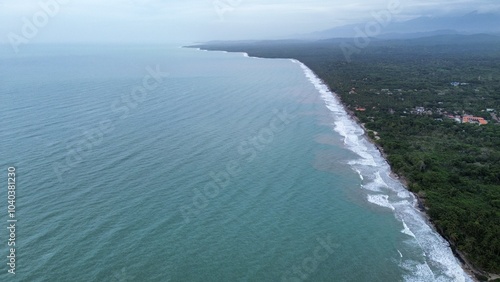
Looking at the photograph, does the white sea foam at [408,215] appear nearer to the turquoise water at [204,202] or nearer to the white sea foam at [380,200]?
the white sea foam at [380,200]

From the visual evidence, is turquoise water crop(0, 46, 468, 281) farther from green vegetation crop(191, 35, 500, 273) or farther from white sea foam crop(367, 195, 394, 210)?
green vegetation crop(191, 35, 500, 273)

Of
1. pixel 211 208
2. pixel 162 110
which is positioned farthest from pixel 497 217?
pixel 162 110

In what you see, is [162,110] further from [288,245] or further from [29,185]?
[288,245]

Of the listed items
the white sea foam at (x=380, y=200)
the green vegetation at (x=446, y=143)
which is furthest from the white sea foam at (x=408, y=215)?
the green vegetation at (x=446, y=143)

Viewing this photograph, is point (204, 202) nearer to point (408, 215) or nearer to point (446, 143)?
point (408, 215)

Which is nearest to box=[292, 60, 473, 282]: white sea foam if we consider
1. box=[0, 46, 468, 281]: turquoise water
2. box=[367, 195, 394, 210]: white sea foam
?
box=[367, 195, 394, 210]: white sea foam

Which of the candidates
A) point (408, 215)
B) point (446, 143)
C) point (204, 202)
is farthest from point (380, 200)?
point (446, 143)
